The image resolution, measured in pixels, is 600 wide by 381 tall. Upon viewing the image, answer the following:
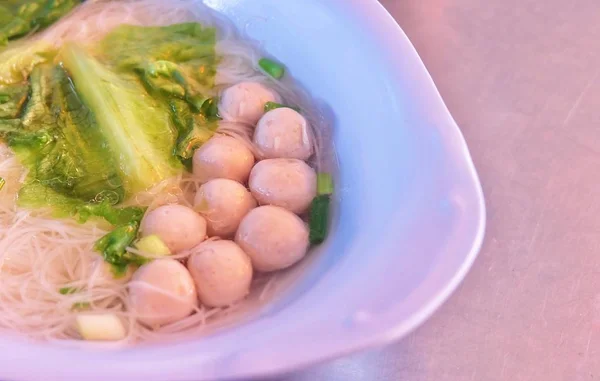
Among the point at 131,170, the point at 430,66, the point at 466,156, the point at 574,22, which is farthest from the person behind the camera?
the point at 574,22

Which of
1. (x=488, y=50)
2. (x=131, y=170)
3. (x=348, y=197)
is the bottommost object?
(x=488, y=50)

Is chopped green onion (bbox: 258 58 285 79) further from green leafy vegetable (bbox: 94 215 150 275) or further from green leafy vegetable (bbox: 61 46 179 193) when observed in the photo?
green leafy vegetable (bbox: 94 215 150 275)

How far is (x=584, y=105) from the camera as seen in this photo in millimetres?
1780

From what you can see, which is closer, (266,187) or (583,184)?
(266,187)

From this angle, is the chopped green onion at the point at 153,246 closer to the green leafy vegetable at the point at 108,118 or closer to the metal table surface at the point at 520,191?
the green leafy vegetable at the point at 108,118

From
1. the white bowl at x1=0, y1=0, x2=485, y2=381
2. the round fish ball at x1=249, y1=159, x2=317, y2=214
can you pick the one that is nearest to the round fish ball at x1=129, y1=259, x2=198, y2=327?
the white bowl at x1=0, y1=0, x2=485, y2=381

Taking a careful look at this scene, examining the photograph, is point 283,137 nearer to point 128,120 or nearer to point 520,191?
point 128,120

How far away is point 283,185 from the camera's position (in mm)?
1245

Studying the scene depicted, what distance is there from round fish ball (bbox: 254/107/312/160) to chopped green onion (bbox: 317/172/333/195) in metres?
0.10

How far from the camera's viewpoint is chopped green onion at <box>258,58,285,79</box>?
1616 millimetres

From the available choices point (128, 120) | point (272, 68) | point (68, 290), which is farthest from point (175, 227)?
point (272, 68)

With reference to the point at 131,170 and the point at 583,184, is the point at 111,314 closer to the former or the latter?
the point at 131,170

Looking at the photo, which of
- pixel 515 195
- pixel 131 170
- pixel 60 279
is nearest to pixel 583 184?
pixel 515 195

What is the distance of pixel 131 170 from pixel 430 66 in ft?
3.78
